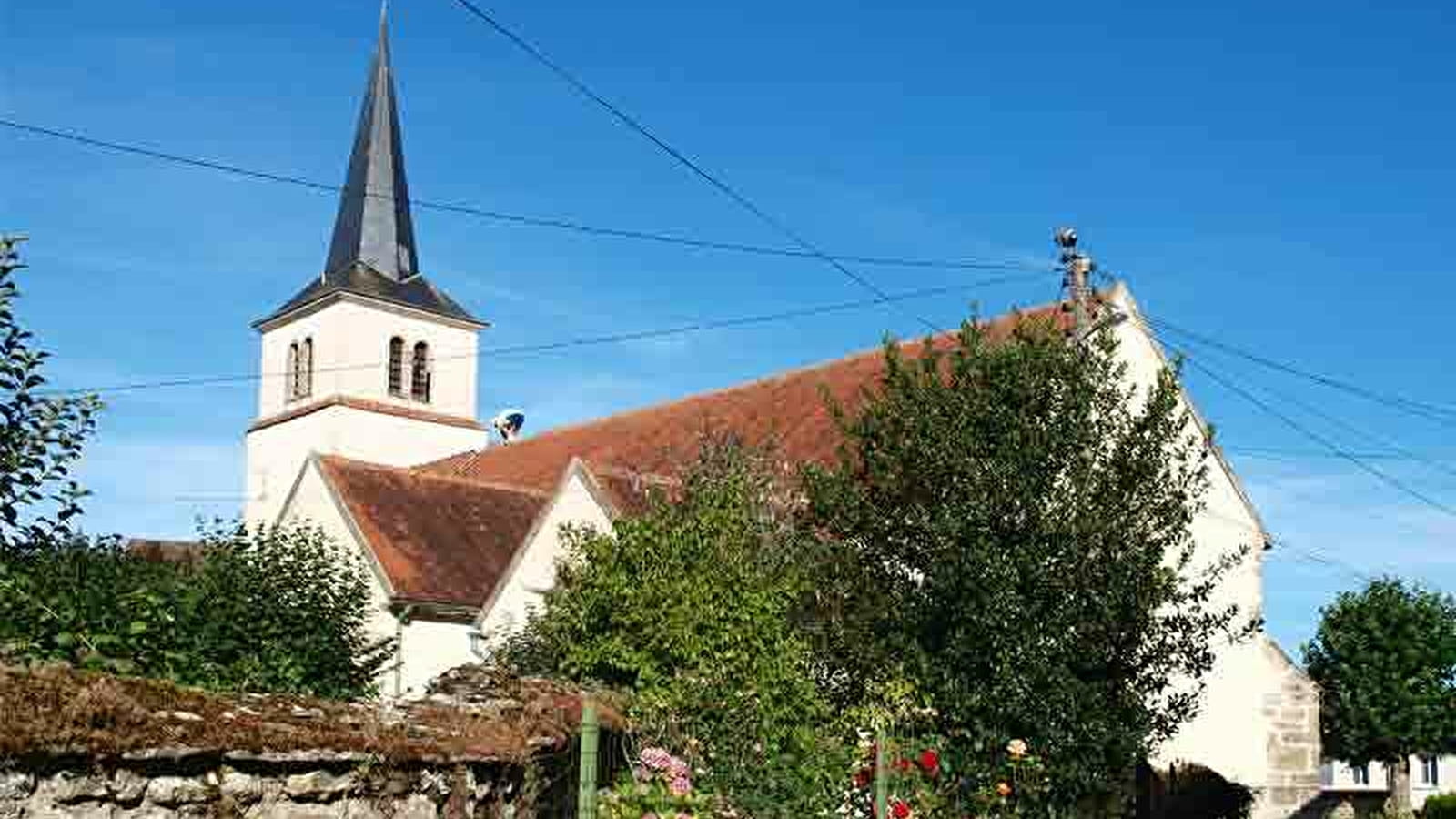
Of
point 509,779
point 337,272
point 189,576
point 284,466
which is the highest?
point 337,272

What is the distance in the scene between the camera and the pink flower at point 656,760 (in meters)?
9.20

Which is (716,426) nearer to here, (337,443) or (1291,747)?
(1291,747)

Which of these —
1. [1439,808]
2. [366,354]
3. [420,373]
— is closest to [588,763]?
[1439,808]

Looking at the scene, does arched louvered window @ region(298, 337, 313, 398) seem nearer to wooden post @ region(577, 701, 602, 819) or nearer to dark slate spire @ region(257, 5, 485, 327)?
dark slate spire @ region(257, 5, 485, 327)

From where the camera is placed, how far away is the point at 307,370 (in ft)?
162

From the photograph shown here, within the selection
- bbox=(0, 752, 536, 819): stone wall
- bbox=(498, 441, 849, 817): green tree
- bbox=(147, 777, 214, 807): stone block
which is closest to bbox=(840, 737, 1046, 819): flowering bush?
bbox=(498, 441, 849, 817): green tree

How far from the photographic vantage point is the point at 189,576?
12531mm

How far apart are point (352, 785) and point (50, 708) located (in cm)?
157

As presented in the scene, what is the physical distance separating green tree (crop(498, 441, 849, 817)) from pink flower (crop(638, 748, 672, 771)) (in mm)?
914

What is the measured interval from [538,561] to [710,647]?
28.5 feet

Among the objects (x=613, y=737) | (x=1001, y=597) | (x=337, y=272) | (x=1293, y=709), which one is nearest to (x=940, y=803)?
(x=1001, y=597)

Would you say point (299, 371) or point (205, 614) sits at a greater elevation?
point (299, 371)

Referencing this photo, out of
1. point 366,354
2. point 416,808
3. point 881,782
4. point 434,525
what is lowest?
point 881,782

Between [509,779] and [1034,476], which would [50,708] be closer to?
[509,779]
